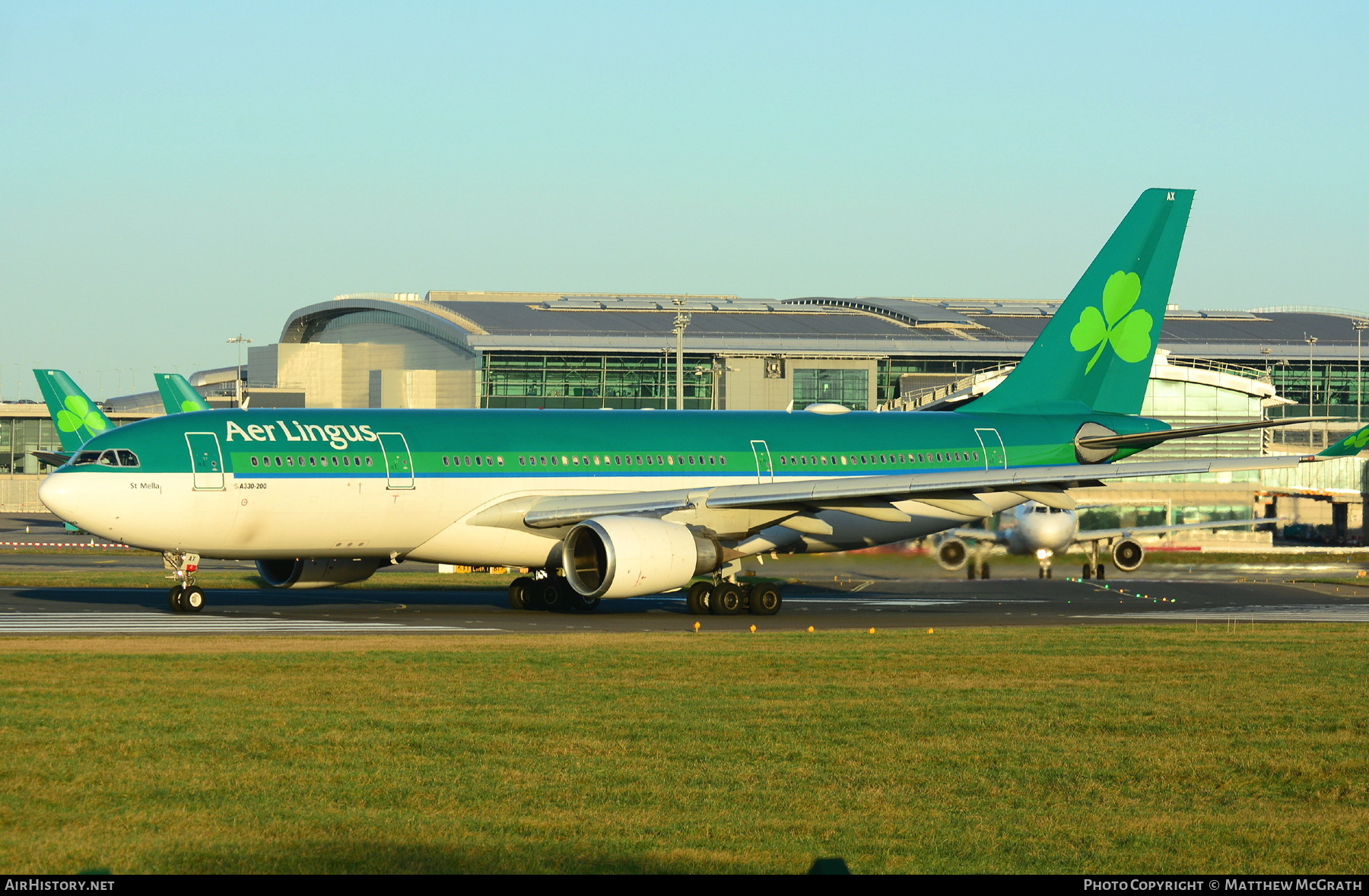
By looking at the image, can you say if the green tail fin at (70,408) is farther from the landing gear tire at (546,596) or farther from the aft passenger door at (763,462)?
the aft passenger door at (763,462)

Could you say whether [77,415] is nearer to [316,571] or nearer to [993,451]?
[316,571]

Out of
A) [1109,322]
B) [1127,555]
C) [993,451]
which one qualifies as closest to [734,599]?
[993,451]

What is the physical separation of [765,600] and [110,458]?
13.3 m

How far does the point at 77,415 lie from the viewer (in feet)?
185

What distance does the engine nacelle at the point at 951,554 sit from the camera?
41375 millimetres

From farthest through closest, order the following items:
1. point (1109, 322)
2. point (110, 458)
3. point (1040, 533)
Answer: point (1040, 533) < point (1109, 322) < point (110, 458)

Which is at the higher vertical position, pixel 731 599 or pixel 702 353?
pixel 702 353

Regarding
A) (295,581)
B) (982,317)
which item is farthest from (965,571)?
(982,317)

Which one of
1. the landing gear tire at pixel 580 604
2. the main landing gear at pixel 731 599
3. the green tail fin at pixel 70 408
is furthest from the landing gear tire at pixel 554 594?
the green tail fin at pixel 70 408

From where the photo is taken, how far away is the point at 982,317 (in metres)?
119

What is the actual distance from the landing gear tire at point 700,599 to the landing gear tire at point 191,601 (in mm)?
9889

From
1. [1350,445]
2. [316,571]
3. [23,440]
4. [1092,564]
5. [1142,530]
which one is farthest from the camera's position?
[23,440]

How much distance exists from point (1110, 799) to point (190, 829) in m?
6.66

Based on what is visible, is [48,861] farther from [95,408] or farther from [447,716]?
[95,408]
